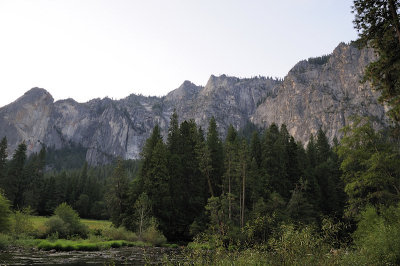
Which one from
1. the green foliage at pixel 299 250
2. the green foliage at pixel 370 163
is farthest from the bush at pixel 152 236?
the green foliage at pixel 299 250

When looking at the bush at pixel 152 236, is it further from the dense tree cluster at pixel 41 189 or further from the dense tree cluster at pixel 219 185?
the dense tree cluster at pixel 41 189

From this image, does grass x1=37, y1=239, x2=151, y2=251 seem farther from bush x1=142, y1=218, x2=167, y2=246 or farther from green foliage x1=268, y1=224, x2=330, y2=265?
green foliage x1=268, y1=224, x2=330, y2=265

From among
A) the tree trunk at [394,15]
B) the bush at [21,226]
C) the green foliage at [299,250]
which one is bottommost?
the bush at [21,226]

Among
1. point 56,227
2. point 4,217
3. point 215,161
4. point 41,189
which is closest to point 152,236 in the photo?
point 56,227

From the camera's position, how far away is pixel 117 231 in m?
39.2

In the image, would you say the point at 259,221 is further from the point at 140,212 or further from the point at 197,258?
the point at 140,212

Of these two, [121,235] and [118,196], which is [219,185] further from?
[118,196]

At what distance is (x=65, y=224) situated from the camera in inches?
1507

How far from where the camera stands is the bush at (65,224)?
36.8 metres

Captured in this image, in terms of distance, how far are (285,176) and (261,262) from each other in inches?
1776

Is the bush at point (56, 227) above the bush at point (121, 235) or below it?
above

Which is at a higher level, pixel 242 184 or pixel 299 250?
pixel 242 184

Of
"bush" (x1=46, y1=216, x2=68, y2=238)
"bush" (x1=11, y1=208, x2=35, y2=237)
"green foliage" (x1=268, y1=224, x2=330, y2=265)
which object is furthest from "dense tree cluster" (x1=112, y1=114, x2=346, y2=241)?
"green foliage" (x1=268, y1=224, x2=330, y2=265)

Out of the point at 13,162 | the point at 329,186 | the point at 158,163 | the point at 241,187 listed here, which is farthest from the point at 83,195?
the point at 329,186
